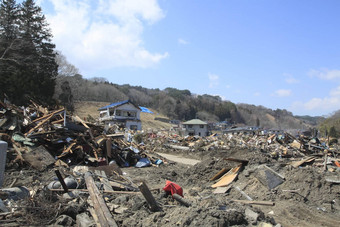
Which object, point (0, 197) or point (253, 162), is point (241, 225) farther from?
point (253, 162)

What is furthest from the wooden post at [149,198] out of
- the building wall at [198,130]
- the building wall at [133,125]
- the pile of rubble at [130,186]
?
the building wall at [198,130]

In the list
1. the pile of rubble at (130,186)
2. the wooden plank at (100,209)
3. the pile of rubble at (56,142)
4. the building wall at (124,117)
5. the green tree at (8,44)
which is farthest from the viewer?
the building wall at (124,117)

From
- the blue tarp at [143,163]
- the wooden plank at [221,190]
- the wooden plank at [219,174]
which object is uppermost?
the wooden plank at [219,174]

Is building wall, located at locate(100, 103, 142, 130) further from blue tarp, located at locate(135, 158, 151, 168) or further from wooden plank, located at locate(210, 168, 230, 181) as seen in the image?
wooden plank, located at locate(210, 168, 230, 181)

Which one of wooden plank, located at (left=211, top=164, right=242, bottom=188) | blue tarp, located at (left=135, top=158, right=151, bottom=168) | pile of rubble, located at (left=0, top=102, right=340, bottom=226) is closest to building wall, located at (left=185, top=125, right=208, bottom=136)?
pile of rubble, located at (left=0, top=102, right=340, bottom=226)

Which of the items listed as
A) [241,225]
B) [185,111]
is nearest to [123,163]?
[241,225]

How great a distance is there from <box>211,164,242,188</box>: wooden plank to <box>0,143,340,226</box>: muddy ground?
6.8 inches

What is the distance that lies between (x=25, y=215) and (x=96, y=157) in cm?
740

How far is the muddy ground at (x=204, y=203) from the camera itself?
4355mm

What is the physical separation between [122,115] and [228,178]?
127 feet

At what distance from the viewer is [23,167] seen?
30.7 ft

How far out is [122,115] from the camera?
46062mm

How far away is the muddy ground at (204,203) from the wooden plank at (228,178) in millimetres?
172

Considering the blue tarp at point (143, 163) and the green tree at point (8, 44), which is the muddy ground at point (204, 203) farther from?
the green tree at point (8, 44)
